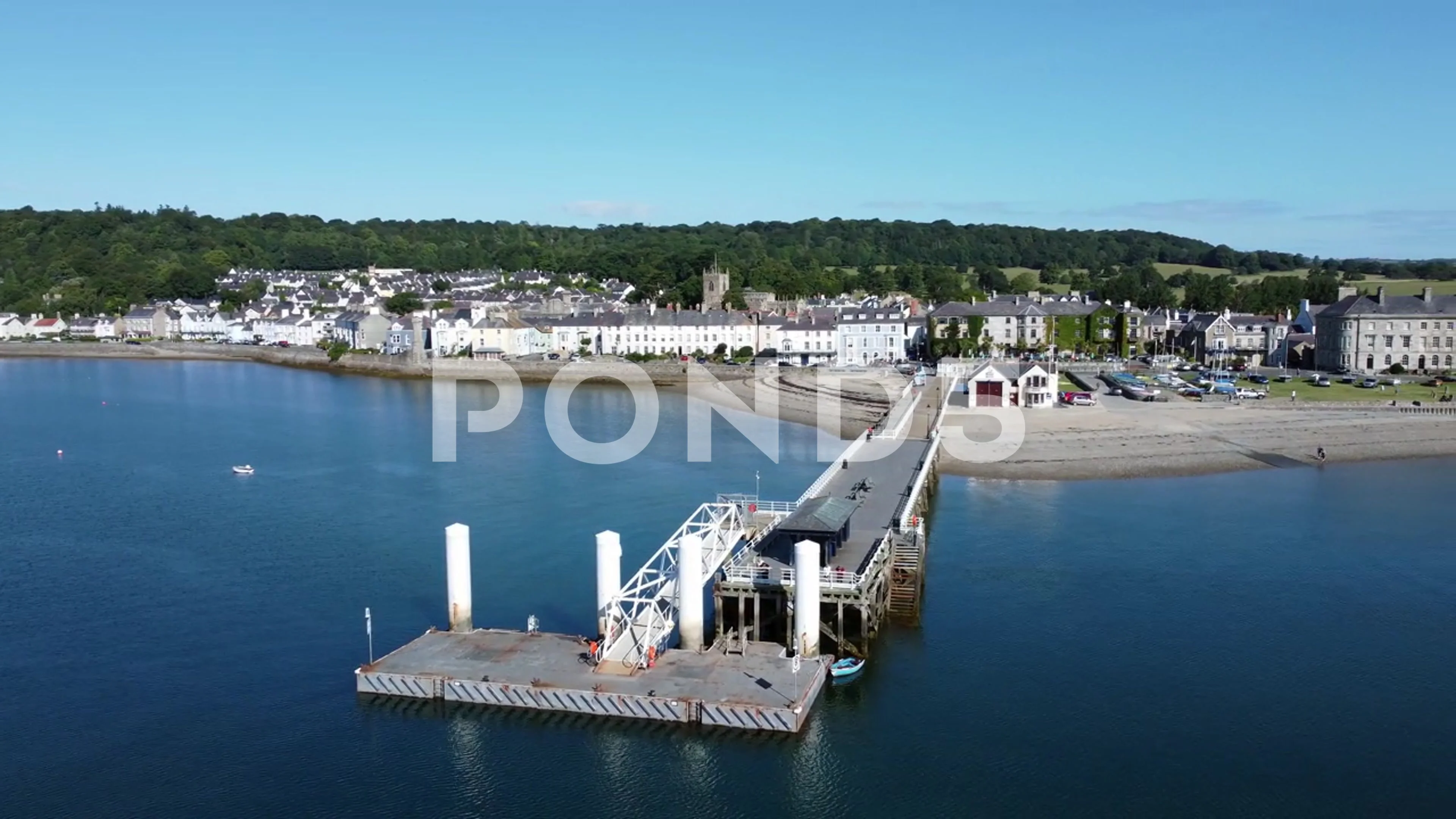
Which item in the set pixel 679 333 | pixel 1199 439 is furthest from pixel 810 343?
pixel 1199 439

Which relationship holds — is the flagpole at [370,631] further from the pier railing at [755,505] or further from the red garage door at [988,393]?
the red garage door at [988,393]

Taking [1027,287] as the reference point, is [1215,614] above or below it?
below

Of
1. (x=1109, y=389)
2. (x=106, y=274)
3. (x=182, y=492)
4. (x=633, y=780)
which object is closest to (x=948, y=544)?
(x=633, y=780)

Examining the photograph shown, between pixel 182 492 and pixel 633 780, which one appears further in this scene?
pixel 182 492

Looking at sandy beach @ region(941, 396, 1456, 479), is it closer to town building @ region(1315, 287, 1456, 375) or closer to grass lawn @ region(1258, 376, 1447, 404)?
grass lawn @ region(1258, 376, 1447, 404)

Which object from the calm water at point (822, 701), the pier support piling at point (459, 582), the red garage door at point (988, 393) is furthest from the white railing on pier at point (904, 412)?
the pier support piling at point (459, 582)

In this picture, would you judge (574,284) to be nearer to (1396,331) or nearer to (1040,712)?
(1396,331)

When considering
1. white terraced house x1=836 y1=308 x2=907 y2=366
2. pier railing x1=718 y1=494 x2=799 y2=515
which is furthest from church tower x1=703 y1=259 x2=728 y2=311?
pier railing x1=718 y1=494 x2=799 y2=515
